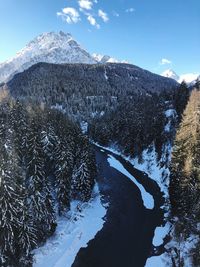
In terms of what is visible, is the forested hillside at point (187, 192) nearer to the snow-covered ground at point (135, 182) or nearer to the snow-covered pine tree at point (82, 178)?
the snow-covered ground at point (135, 182)

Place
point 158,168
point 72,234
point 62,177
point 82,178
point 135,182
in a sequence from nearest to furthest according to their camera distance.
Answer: point 72,234, point 62,177, point 82,178, point 135,182, point 158,168

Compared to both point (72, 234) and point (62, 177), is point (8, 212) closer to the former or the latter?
point (72, 234)

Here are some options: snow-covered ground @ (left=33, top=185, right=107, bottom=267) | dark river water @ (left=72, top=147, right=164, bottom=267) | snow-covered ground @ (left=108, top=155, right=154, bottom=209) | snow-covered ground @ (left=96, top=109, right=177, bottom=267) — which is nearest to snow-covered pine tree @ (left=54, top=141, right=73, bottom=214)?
snow-covered ground @ (left=33, top=185, right=107, bottom=267)

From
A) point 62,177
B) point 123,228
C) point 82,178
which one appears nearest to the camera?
point 123,228

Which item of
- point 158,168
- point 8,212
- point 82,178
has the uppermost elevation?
point 158,168

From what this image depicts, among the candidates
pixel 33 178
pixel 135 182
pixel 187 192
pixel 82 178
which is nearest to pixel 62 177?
pixel 33 178

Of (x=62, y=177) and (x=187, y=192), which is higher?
(x=187, y=192)

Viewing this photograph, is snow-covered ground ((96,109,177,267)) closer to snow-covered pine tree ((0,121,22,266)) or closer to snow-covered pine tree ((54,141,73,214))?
snow-covered pine tree ((54,141,73,214))
